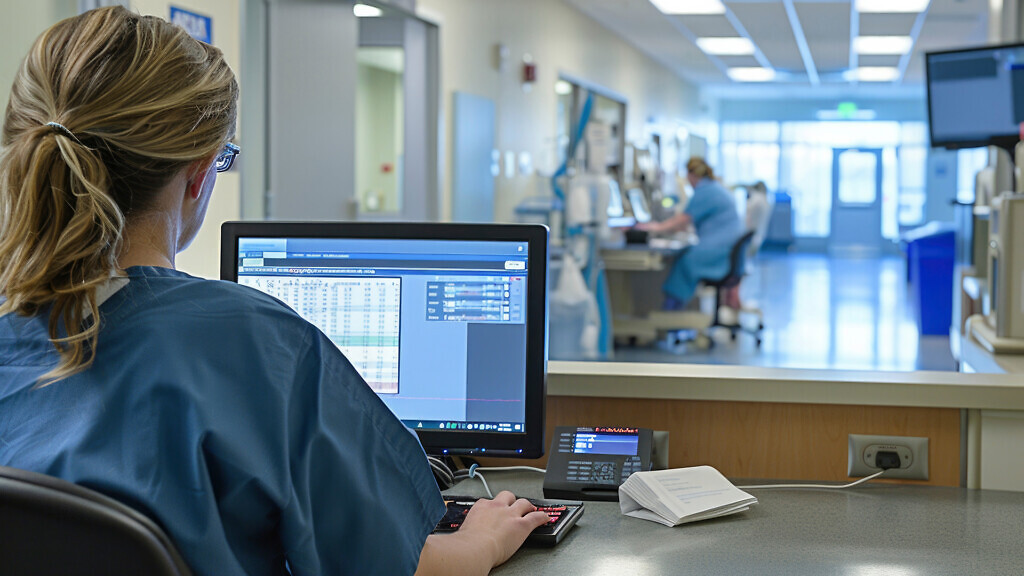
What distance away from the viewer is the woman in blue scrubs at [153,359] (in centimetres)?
81

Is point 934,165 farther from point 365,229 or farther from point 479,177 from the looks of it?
→ point 365,229

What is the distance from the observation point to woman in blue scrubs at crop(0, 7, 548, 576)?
813mm

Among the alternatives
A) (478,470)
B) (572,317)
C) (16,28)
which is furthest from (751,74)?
(478,470)

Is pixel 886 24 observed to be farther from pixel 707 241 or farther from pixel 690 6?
pixel 707 241

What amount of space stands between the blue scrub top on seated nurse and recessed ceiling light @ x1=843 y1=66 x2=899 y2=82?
6.55 meters

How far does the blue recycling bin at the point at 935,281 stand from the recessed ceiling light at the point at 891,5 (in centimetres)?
187

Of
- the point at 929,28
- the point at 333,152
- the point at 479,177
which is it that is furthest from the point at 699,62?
the point at 333,152

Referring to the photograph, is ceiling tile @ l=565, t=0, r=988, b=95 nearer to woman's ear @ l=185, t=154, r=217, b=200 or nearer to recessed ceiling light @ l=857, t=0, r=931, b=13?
recessed ceiling light @ l=857, t=0, r=931, b=13

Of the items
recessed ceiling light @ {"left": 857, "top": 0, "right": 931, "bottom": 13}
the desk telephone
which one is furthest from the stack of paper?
recessed ceiling light @ {"left": 857, "top": 0, "right": 931, "bottom": 13}

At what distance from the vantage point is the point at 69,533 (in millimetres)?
706

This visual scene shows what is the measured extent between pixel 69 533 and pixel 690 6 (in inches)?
329

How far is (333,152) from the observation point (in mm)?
4754

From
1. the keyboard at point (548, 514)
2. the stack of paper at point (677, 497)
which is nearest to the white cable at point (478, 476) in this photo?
the keyboard at point (548, 514)

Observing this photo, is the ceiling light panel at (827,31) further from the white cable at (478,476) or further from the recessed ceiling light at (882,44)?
the white cable at (478,476)
